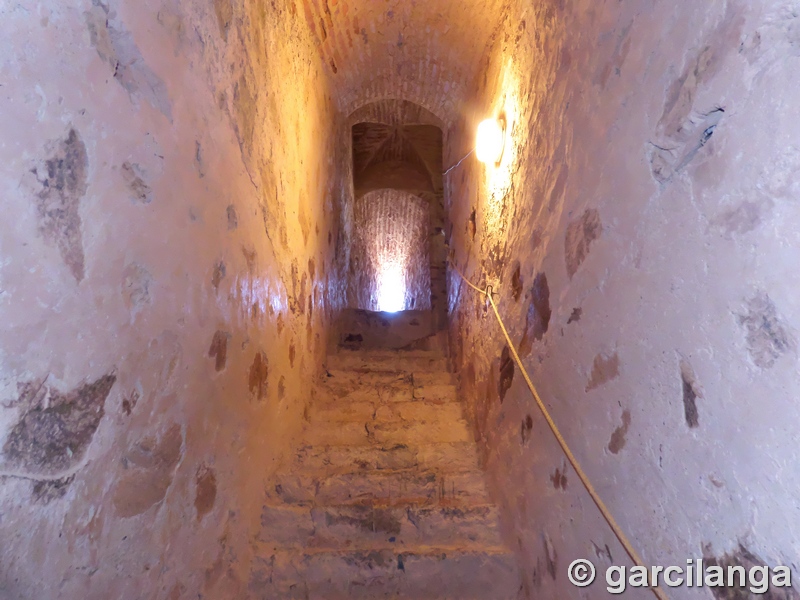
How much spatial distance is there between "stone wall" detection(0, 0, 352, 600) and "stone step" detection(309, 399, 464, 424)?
2.20 ft

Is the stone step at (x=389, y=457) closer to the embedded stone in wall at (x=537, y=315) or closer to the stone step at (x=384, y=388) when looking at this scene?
the stone step at (x=384, y=388)

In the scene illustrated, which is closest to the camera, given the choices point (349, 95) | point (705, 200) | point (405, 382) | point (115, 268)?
point (705, 200)

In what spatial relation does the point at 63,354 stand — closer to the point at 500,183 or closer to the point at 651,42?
the point at 651,42

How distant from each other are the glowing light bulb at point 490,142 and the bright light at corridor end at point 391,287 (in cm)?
512

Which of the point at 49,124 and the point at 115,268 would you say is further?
the point at 115,268

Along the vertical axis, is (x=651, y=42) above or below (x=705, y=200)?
above

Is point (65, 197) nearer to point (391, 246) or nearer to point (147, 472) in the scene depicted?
point (147, 472)

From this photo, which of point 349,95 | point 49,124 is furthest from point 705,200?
point 349,95

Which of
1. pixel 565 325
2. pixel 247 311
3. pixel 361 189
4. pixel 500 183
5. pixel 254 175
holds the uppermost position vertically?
pixel 361 189

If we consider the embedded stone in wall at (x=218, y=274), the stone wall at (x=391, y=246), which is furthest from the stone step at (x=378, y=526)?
the stone wall at (x=391, y=246)

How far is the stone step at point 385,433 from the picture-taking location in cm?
222

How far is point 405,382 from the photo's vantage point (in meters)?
2.89

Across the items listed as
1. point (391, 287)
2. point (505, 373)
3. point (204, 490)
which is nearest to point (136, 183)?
point (204, 490)

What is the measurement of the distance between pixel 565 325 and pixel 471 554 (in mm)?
891
